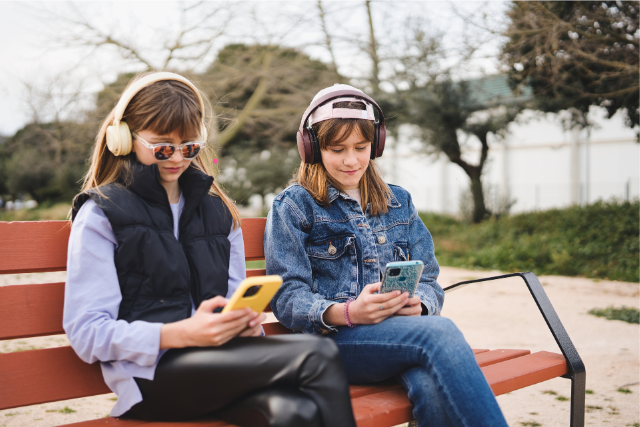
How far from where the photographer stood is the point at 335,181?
2.49 metres

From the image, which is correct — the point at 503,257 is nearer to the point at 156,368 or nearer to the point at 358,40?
the point at 358,40

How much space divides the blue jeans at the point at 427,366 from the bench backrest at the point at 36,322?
936 millimetres

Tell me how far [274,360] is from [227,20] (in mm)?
10228

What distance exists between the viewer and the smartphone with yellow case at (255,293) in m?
1.54

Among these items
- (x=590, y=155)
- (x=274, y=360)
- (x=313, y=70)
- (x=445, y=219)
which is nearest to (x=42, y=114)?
(x=313, y=70)

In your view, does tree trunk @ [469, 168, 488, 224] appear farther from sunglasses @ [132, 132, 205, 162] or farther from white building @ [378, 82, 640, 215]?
sunglasses @ [132, 132, 205, 162]

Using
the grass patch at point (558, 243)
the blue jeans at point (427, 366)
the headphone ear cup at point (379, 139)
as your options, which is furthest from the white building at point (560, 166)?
the blue jeans at point (427, 366)

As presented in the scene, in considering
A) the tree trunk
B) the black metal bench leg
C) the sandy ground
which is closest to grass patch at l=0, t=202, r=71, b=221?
the sandy ground

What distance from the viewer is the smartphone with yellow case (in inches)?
60.8

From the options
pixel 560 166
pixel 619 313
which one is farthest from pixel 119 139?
pixel 560 166

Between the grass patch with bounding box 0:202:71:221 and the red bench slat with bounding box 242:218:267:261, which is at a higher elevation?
the red bench slat with bounding box 242:218:267:261

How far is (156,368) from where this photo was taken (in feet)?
5.41

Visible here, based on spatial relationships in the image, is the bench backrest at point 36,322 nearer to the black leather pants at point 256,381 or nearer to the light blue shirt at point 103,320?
the light blue shirt at point 103,320

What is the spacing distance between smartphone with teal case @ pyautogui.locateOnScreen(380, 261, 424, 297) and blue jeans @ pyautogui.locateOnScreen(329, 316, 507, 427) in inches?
5.2
